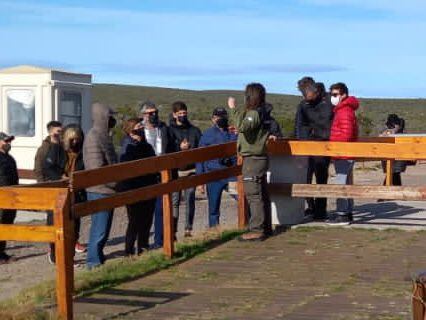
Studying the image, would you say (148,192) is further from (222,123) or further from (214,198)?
(222,123)

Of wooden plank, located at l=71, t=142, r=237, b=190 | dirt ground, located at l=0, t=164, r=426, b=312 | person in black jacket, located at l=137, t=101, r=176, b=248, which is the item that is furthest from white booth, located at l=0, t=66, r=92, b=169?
wooden plank, located at l=71, t=142, r=237, b=190

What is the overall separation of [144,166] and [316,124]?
376 cm

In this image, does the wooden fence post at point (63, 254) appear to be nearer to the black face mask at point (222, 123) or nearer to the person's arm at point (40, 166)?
the person's arm at point (40, 166)

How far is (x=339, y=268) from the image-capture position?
10.5 metres

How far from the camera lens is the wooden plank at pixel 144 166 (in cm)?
945

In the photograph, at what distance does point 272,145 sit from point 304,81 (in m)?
0.97

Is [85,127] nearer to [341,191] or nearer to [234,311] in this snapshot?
[341,191]

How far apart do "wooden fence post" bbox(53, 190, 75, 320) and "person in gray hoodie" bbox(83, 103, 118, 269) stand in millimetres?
2939

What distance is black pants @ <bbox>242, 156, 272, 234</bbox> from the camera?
1206 cm

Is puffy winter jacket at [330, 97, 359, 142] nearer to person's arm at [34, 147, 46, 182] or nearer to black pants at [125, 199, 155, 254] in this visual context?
black pants at [125, 199, 155, 254]

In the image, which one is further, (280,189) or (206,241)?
(280,189)

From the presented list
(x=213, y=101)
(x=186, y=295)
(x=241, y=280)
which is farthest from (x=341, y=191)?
(x=213, y=101)

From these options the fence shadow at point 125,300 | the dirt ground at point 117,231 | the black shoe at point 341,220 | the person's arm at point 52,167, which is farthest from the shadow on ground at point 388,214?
the fence shadow at point 125,300

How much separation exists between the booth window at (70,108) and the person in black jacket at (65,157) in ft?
23.9
